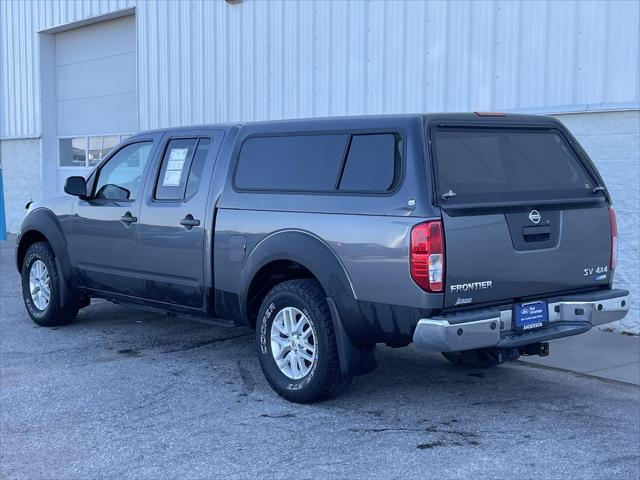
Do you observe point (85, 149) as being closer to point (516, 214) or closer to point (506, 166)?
point (506, 166)

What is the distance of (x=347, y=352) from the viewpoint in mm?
5707

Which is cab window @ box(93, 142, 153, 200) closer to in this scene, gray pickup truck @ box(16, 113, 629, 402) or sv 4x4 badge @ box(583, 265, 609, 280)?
gray pickup truck @ box(16, 113, 629, 402)

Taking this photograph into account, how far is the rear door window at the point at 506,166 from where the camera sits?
5524 mm

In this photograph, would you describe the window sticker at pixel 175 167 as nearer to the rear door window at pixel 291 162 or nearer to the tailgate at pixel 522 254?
Result: the rear door window at pixel 291 162

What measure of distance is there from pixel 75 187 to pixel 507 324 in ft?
13.8

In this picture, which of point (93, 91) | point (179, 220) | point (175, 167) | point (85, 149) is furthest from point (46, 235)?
point (85, 149)

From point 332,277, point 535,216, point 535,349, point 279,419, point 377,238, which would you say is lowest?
point 279,419

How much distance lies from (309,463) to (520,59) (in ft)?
18.7

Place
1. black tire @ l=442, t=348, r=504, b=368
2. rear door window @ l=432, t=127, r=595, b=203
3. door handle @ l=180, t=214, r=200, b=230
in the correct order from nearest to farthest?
1. rear door window @ l=432, t=127, r=595, b=203
2. black tire @ l=442, t=348, r=504, b=368
3. door handle @ l=180, t=214, r=200, b=230

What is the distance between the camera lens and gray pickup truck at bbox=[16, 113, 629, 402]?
17.5 ft

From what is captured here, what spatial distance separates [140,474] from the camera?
479cm

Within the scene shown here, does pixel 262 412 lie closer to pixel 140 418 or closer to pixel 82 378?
pixel 140 418

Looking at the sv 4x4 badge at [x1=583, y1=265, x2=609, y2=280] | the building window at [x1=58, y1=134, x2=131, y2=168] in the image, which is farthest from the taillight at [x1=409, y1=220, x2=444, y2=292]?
the building window at [x1=58, y1=134, x2=131, y2=168]

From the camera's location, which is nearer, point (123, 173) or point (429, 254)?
point (429, 254)
